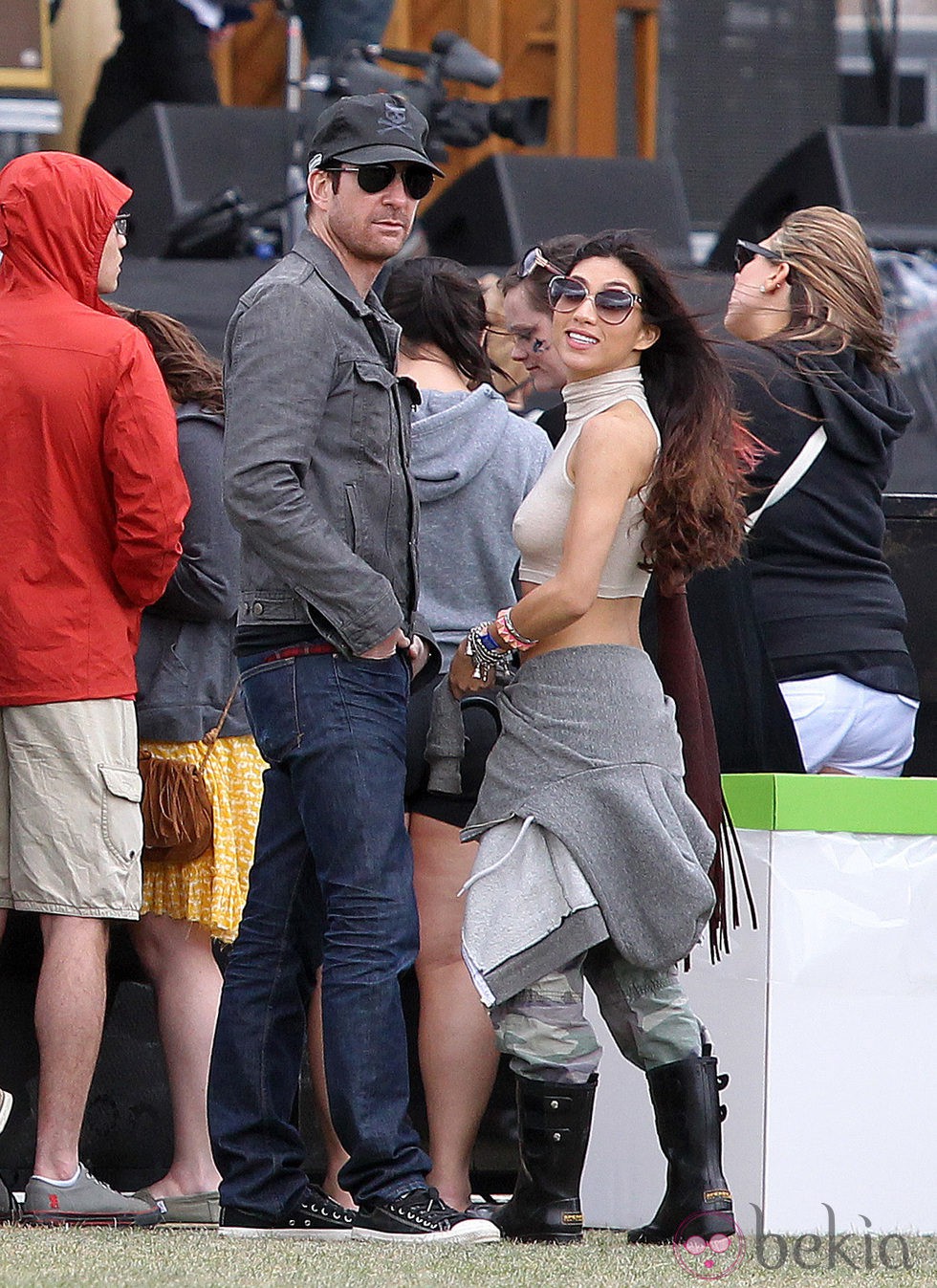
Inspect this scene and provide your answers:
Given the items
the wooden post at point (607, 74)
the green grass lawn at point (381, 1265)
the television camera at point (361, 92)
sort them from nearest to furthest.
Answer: the green grass lawn at point (381, 1265) → the television camera at point (361, 92) → the wooden post at point (607, 74)

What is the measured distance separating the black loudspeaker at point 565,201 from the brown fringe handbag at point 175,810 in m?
4.19

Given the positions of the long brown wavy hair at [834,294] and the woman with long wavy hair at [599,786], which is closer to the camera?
the woman with long wavy hair at [599,786]

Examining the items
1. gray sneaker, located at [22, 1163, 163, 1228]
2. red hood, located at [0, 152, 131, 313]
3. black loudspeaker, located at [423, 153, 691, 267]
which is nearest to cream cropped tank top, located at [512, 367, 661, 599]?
red hood, located at [0, 152, 131, 313]

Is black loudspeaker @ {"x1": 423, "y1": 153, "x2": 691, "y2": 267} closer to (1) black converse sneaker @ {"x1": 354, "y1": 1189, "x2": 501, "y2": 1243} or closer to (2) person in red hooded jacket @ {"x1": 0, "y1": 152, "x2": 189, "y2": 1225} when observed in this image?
(2) person in red hooded jacket @ {"x1": 0, "y1": 152, "x2": 189, "y2": 1225}

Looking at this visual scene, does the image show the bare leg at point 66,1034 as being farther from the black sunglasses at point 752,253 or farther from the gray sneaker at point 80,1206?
the black sunglasses at point 752,253

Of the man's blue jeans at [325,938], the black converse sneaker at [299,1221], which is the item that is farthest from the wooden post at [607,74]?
the black converse sneaker at [299,1221]

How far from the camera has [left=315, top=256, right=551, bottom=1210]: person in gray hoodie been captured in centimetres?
298

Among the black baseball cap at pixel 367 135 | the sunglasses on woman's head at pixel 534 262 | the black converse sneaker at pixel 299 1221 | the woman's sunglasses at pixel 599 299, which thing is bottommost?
the black converse sneaker at pixel 299 1221

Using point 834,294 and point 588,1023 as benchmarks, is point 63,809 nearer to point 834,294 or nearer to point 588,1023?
point 588,1023

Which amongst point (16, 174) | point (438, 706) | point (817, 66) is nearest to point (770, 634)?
point (438, 706)

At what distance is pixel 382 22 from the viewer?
7945 mm

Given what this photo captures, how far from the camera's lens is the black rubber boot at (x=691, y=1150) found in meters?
2.64

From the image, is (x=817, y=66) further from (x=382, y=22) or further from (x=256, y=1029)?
(x=256, y=1029)

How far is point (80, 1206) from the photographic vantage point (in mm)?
2867
